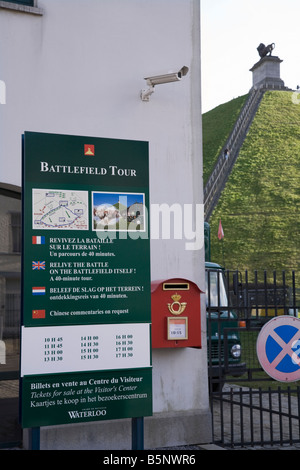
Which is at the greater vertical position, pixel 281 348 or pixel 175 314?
pixel 175 314

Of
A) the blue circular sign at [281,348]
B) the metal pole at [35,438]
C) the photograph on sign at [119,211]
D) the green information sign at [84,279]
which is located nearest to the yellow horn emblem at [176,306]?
the blue circular sign at [281,348]

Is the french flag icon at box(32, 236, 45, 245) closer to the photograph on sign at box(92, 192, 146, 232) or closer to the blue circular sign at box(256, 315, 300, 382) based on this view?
the photograph on sign at box(92, 192, 146, 232)

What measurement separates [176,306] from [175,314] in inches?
3.8

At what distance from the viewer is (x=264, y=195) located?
1923 inches

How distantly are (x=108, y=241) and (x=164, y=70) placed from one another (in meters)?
3.06

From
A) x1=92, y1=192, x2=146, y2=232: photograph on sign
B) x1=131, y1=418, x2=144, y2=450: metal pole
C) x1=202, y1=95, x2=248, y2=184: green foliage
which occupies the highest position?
x1=202, y1=95, x2=248, y2=184: green foliage

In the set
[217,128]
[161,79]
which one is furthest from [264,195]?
[161,79]

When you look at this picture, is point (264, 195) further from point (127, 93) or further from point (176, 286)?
point (176, 286)

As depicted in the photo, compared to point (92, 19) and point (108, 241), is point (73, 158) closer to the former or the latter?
point (108, 241)

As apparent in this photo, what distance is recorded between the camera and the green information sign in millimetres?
5891

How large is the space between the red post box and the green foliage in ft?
148

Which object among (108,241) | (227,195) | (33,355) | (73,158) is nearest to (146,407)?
(33,355)

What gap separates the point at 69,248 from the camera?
605 cm

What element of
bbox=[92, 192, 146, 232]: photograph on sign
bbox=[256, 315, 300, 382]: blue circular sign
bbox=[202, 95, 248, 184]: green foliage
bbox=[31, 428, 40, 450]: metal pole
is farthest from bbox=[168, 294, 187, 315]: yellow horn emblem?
bbox=[202, 95, 248, 184]: green foliage
